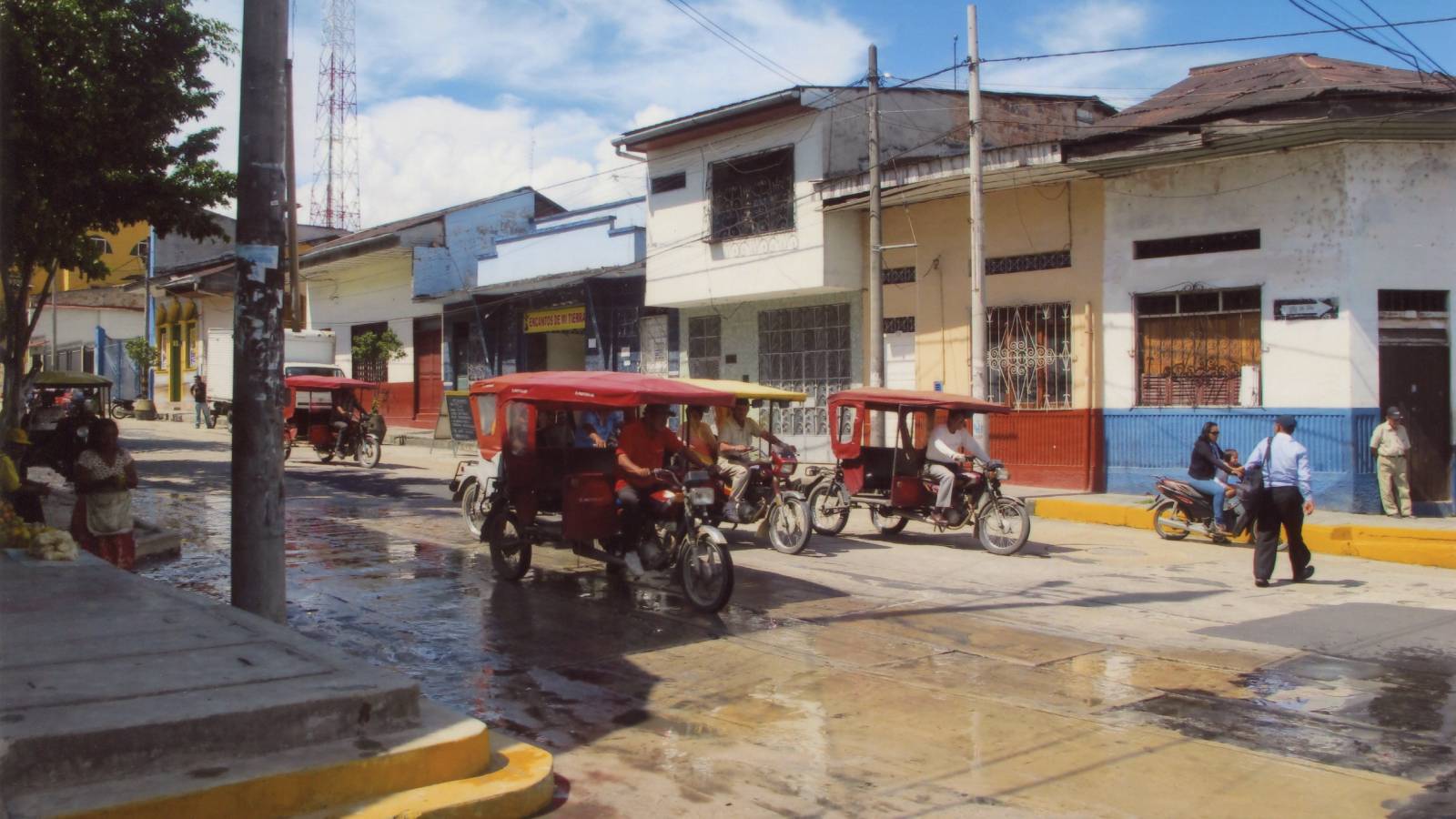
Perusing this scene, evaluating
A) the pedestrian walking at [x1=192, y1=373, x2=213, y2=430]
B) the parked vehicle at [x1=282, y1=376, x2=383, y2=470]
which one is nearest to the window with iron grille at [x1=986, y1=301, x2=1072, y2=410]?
the parked vehicle at [x1=282, y1=376, x2=383, y2=470]

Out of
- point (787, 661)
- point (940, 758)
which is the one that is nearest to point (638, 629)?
point (787, 661)

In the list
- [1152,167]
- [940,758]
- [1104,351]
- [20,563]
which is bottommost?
[940,758]

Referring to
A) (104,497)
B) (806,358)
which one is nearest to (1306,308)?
(806,358)

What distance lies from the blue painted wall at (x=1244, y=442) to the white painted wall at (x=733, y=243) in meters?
6.46

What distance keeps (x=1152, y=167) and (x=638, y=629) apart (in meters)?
13.2

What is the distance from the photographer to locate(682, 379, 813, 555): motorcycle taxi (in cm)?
1231

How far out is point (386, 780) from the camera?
4375 mm

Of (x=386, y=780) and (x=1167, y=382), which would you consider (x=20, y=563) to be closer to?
(x=386, y=780)

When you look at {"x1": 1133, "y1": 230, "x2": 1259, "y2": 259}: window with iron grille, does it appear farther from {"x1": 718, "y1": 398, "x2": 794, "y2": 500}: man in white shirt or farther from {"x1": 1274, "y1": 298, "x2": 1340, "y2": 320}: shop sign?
{"x1": 718, "y1": 398, "x2": 794, "y2": 500}: man in white shirt

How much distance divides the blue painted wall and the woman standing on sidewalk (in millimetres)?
14006

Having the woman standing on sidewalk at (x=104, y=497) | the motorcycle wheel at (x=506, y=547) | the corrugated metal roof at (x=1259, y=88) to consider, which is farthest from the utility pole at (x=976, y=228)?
→ the woman standing on sidewalk at (x=104, y=497)

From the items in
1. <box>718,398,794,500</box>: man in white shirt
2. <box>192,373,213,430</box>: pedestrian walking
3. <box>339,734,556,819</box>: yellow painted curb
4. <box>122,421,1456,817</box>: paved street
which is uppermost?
<box>192,373,213,430</box>: pedestrian walking

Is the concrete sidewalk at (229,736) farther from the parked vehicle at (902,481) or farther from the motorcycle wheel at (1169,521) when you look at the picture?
the motorcycle wheel at (1169,521)

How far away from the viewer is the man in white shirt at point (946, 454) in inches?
511
